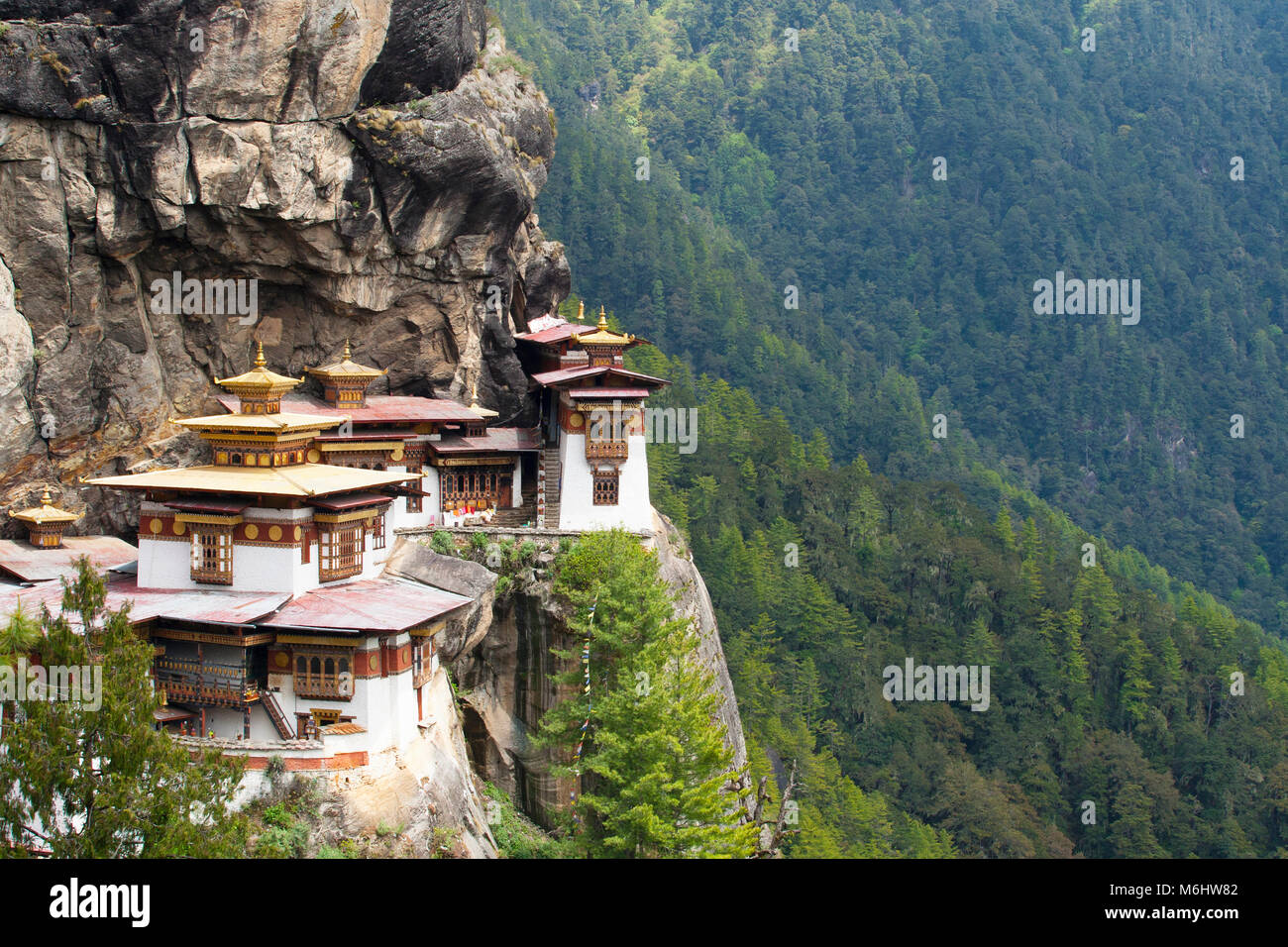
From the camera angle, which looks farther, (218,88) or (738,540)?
(738,540)

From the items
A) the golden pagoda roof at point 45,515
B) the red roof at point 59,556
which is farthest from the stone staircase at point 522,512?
the golden pagoda roof at point 45,515

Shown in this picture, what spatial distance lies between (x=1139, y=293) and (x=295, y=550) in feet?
513

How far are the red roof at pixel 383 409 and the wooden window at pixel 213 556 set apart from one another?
7.90 metres

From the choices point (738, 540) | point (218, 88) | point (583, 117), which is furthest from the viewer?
point (583, 117)

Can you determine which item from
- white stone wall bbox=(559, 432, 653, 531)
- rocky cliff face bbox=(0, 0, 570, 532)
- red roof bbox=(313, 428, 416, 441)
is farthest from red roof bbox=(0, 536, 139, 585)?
white stone wall bbox=(559, 432, 653, 531)

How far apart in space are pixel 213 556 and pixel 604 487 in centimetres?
1251

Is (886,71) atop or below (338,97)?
atop

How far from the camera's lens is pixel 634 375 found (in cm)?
4203

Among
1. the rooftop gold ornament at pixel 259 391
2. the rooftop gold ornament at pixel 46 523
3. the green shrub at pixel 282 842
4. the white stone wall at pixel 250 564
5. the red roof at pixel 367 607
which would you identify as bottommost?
the green shrub at pixel 282 842

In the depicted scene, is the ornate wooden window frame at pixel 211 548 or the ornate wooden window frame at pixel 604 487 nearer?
the ornate wooden window frame at pixel 211 548

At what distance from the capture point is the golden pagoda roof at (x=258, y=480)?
32.0 metres

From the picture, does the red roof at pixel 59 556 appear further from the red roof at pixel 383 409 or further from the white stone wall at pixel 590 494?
the white stone wall at pixel 590 494
